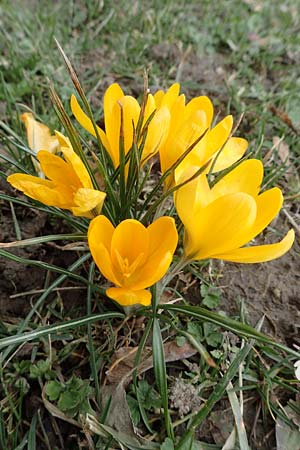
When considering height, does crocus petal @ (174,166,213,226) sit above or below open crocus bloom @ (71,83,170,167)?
below

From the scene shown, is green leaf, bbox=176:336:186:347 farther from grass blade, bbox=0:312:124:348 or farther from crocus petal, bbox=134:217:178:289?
crocus petal, bbox=134:217:178:289

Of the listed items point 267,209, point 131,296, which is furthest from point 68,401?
point 267,209

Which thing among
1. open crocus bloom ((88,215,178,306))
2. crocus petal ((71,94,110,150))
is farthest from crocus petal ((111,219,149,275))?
crocus petal ((71,94,110,150))

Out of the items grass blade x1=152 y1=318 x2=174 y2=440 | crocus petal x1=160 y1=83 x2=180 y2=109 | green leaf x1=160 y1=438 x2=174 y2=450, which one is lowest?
green leaf x1=160 y1=438 x2=174 y2=450

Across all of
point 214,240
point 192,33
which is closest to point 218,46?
point 192,33

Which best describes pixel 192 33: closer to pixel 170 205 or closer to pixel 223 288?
pixel 170 205

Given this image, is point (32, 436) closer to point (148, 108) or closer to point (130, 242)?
point (130, 242)
